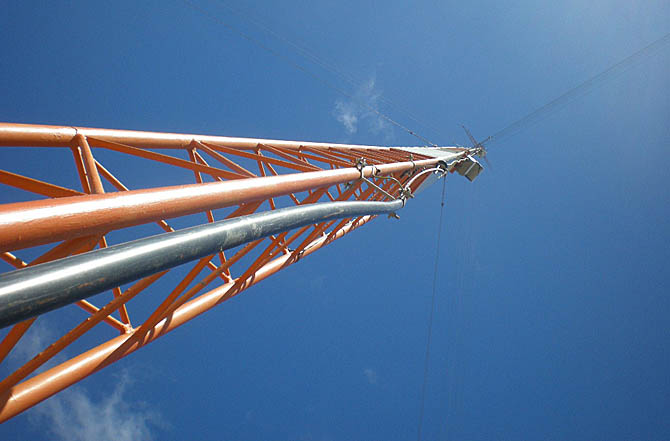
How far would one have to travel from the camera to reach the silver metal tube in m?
1.48

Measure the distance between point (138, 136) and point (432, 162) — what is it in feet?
27.1

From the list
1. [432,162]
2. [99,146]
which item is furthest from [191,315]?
[432,162]

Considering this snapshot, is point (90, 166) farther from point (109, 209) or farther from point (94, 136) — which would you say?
point (109, 209)

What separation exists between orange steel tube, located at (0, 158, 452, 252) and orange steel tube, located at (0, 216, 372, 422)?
2105 millimetres

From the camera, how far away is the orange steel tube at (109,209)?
176 cm

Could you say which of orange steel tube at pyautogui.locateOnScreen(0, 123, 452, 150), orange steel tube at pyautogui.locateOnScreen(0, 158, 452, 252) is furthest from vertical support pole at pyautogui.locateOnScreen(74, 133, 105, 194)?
orange steel tube at pyautogui.locateOnScreen(0, 158, 452, 252)

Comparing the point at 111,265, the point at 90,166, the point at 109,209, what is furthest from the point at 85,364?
the point at 111,265

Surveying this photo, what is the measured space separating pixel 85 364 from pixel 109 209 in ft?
8.55

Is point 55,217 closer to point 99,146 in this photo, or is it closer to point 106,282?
point 106,282

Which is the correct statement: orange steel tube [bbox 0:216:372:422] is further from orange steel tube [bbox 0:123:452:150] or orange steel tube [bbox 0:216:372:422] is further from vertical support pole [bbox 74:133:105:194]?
orange steel tube [bbox 0:123:452:150]

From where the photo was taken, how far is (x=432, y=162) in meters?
10.8

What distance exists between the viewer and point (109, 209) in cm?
219

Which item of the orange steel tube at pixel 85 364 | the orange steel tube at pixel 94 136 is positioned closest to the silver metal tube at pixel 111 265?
the orange steel tube at pixel 85 364

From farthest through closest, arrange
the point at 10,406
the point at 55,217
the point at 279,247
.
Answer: the point at 279,247 → the point at 10,406 → the point at 55,217
